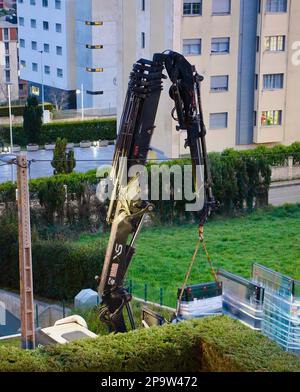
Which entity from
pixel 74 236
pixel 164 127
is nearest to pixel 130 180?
pixel 74 236

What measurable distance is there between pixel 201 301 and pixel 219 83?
21590mm

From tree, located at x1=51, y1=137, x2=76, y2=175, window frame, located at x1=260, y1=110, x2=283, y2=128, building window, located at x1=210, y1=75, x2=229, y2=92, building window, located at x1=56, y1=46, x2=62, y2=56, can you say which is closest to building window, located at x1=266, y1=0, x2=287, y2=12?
building window, located at x1=210, y1=75, x2=229, y2=92

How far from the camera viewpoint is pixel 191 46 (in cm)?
3384

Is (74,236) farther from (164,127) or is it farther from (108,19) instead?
(108,19)

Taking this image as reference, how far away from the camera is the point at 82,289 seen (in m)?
20.9

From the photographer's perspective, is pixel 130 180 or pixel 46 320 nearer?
pixel 130 180

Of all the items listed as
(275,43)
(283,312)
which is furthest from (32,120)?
(283,312)

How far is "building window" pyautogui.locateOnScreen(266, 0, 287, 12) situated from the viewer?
3466 centimetres

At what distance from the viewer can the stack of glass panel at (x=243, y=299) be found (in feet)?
44.6

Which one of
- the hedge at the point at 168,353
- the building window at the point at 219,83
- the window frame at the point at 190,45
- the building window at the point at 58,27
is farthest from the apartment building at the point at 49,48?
the hedge at the point at 168,353

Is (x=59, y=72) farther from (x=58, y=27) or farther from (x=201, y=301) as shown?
(x=201, y=301)

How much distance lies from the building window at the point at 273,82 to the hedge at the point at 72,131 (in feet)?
33.0

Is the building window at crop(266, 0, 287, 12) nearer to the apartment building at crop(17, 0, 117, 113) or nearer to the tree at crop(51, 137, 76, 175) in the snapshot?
the tree at crop(51, 137, 76, 175)

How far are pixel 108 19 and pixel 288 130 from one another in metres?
15.4
